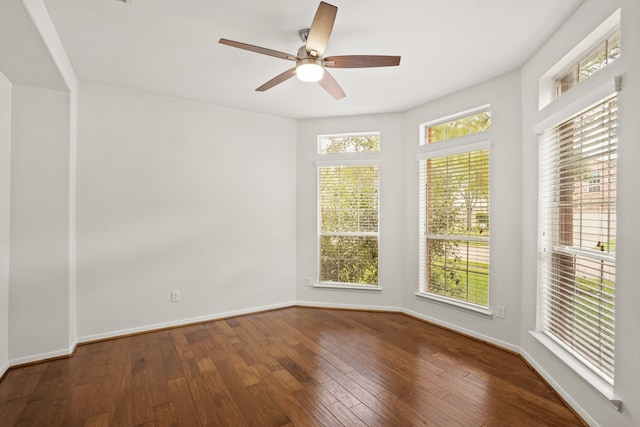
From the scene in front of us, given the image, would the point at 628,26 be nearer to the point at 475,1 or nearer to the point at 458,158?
the point at 475,1

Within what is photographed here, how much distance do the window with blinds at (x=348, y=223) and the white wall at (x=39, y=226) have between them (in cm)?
281

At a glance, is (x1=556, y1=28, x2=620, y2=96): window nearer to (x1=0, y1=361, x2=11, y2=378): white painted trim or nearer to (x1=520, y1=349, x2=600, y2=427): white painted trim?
(x1=520, y1=349, x2=600, y2=427): white painted trim

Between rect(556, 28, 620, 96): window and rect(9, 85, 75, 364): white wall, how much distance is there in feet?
13.8

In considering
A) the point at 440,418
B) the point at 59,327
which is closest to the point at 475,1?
the point at 440,418

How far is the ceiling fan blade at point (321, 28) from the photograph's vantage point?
1.71m

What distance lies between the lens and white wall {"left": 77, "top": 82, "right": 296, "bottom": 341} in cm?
325

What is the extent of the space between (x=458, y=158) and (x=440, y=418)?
259cm

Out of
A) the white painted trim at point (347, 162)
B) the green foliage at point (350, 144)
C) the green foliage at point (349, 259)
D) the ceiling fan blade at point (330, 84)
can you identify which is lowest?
the green foliage at point (349, 259)

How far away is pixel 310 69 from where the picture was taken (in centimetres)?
221

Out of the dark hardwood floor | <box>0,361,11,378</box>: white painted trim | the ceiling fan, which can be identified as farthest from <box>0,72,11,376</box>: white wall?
the ceiling fan

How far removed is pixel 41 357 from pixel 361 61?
3.66 m

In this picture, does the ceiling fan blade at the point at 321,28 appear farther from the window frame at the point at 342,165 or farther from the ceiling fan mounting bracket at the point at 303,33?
the window frame at the point at 342,165

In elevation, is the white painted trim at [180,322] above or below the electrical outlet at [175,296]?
below

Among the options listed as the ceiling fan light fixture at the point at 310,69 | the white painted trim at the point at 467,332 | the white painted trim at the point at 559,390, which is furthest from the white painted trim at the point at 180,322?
the ceiling fan light fixture at the point at 310,69
